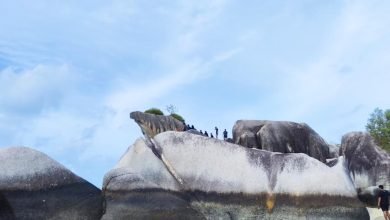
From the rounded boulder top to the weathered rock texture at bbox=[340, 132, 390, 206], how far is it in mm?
6143

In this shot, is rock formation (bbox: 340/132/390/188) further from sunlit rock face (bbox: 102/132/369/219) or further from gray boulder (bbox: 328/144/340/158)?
sunlit rock face (bbox: 102/132/369/219)

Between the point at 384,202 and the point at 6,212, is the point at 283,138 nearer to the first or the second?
the point at 384,202

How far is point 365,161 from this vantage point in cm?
1503

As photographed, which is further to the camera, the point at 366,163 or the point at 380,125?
the point at 380,125

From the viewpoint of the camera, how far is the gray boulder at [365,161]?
1489cm

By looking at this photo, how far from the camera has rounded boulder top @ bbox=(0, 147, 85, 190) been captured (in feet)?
40.7

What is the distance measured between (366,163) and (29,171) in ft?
23.9

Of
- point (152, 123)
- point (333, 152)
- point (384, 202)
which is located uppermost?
point (152, 123)

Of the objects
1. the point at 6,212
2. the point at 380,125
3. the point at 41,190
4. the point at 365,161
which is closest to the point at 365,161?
the point at 365,161

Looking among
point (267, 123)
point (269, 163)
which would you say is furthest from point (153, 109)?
point (269, 163)

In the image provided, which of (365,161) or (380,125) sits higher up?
(380,125)

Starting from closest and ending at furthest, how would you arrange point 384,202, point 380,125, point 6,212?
point 6,212 → point 384,202 → point 380,125

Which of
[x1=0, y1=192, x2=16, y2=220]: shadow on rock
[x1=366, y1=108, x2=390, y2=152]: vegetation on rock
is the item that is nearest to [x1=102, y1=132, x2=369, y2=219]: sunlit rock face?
[x1=0, y1=192, x2=16, y2=220]: shadow on rock

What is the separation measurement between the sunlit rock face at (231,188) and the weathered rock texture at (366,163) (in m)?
1.99
